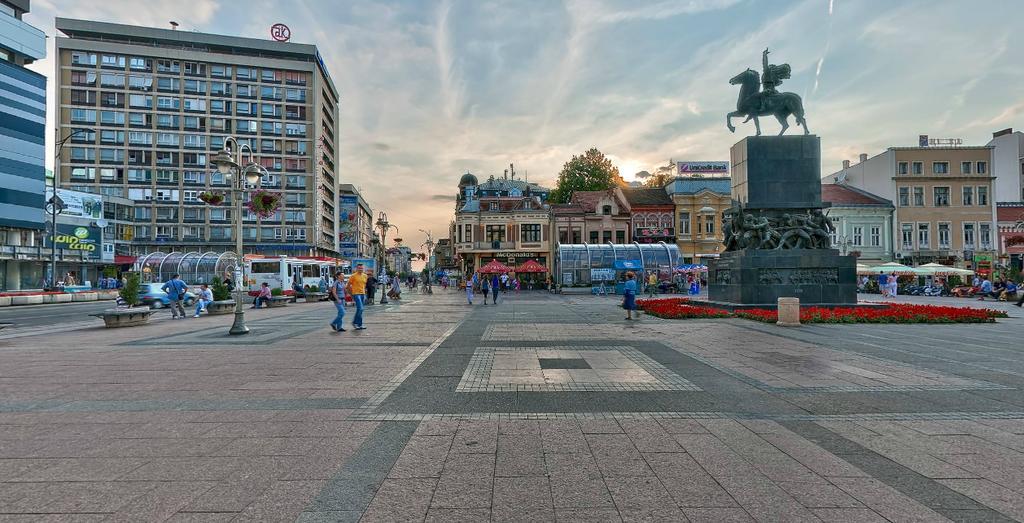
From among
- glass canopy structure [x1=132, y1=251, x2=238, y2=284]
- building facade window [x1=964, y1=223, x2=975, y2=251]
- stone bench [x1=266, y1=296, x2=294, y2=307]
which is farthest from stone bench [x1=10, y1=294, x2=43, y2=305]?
building facade window [x1=964, y1=223, x2=975, y2=251]

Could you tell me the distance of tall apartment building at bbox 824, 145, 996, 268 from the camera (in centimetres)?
5681

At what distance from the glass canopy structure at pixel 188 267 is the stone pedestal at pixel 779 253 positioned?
3976 cm

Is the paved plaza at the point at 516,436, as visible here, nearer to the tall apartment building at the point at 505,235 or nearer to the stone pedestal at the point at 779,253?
the stone pedestal at the point at 779,253

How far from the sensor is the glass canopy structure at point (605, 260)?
4838cm

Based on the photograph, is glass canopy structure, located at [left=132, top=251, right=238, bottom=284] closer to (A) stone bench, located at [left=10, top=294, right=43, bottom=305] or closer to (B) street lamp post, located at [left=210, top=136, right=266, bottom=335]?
(A) stone bench, located at [left=10, top=294, right=43, bottom=305]

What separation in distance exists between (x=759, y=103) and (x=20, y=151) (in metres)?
70.0

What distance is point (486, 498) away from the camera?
3.67m

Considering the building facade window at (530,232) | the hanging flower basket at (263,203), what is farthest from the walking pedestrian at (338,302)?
the building facade window at (530,232)

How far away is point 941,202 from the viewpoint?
190 ft

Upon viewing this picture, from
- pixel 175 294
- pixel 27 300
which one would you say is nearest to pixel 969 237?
pixel 175 294

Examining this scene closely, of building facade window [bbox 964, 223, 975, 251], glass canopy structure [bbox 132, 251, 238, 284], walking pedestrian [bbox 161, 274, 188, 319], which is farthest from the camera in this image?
building facade window [bbox 964, 223, 975, 251]

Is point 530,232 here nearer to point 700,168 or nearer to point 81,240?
point 700,168

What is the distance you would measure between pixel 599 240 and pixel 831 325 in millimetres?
48059

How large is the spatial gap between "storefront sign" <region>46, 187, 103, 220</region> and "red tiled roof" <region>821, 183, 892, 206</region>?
84.1 metres
